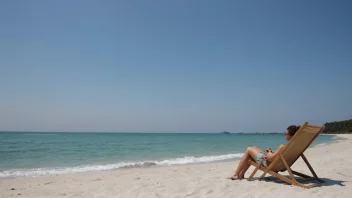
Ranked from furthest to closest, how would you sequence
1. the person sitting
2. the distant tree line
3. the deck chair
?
the distant tree line < the person sitting < the deck chair

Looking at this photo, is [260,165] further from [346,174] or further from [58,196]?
[58,196]

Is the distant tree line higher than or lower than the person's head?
lower

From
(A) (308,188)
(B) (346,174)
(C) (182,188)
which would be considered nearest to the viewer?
(A) (308,188)

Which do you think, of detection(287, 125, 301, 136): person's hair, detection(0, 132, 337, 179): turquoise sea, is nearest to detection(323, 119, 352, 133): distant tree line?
detection(0, 132, 337, 179): turquoise sea

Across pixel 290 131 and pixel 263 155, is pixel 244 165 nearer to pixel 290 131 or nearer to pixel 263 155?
pixel 263 155

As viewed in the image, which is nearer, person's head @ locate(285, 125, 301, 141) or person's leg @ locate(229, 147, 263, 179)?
person's head @ locate(285, 125, 301, 141)

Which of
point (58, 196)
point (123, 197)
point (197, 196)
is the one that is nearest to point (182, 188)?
point (197, 196)

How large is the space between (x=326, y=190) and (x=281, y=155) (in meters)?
0.92

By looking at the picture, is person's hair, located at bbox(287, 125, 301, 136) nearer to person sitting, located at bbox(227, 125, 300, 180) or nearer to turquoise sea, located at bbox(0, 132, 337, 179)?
person sitting, located at bbox(227, 125, 300, 180)

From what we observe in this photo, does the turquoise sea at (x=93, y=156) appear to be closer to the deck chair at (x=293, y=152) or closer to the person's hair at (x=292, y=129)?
the deck chair at (x=293, y=152)

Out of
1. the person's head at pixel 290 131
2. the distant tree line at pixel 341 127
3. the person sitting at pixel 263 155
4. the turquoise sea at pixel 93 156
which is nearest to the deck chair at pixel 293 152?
the person sitting at pixel 263 155

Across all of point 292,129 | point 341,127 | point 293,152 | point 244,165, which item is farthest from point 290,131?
point 341,127

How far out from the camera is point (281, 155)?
495cm

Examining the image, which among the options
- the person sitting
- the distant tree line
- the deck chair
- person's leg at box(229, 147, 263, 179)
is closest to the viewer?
the deck chair
